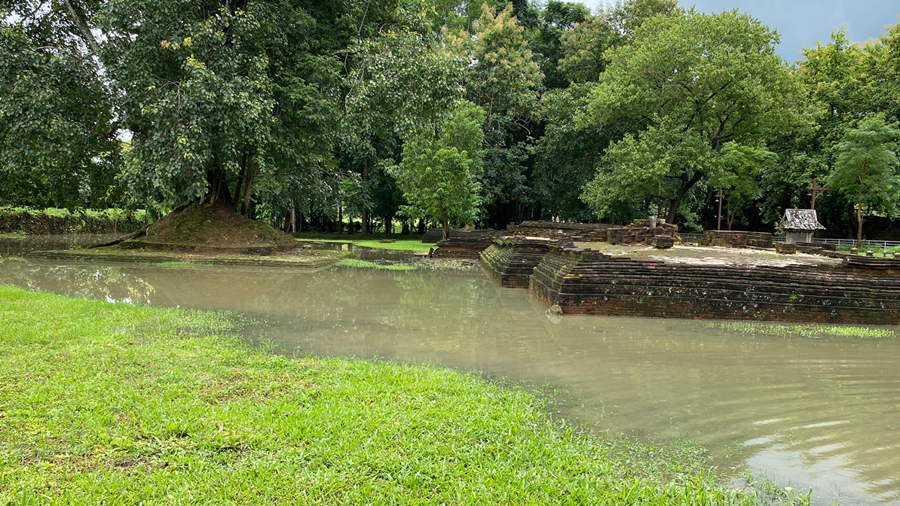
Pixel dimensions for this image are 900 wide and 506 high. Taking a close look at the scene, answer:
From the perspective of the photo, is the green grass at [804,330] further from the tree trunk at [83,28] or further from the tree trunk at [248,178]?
the tree trunk at [83,28]

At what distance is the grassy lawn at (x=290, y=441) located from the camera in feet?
8.01

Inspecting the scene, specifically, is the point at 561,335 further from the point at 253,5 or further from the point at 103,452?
the point at 253,5

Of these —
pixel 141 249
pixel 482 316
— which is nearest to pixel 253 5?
pixel 141 249

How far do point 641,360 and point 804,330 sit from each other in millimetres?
3504

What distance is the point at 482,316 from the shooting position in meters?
7.73

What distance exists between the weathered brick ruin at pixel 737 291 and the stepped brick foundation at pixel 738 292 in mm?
12

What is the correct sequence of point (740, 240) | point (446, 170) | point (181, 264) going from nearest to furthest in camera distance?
point (181, 264) → point (740, 240) → point (446, 170)

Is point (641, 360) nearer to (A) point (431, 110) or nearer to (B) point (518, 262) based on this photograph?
(B) point (518, 262)

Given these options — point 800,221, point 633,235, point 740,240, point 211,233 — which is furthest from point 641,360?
point 800,221

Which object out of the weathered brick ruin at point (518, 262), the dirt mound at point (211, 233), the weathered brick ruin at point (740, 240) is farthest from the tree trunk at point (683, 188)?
the dirt mound at point (211, 233)

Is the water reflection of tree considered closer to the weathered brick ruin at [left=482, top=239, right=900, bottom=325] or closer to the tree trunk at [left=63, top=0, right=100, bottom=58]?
the tree trunk at [left=63, top=0, right=100, bottom=58]

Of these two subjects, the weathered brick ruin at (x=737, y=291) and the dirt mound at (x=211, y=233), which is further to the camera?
the dirt mound at (x=211, y=233)

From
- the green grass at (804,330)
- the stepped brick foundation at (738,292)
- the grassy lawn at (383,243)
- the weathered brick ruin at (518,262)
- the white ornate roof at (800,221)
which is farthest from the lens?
the grassy lawn at (383,243)

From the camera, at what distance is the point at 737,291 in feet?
26.8
